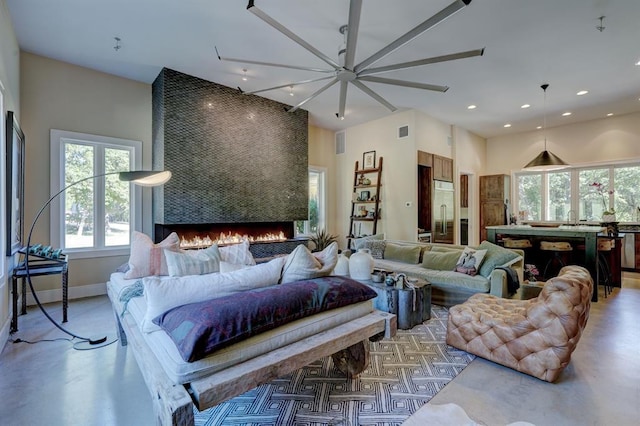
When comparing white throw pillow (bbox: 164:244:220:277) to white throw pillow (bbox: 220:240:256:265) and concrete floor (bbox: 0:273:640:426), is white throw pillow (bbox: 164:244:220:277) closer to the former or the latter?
white throw pillow (bbox: 220:240:256:265)

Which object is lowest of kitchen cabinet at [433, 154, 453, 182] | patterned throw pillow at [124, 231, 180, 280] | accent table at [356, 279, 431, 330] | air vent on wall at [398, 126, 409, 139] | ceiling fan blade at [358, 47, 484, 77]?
accent table at [356, 279, 431, 330]

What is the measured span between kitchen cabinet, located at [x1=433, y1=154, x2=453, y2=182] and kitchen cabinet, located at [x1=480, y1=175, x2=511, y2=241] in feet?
5.40

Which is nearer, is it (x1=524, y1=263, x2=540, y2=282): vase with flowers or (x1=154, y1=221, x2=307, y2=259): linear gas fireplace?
(x1=524, y1=263, x2=540, y2=282): vase with flowers

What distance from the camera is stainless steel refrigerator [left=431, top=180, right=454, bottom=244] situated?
6582mm

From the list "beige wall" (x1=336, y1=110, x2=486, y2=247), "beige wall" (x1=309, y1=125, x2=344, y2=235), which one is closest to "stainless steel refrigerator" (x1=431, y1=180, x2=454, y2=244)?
"beige wall" (x1=336, y1=110, x2=486, y2=247)

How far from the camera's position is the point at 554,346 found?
2146 mm

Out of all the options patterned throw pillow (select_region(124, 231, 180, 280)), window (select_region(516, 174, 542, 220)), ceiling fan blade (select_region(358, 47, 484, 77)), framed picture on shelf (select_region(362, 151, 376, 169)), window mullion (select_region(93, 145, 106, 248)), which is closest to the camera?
ceiling fan blade (select_region(358, 47, 484, 77))

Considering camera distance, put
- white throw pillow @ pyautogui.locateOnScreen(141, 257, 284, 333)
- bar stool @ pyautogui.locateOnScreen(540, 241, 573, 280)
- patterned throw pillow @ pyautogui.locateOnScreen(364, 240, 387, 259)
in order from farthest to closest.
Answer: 1. patterned throw pillow @ pyautogui.locateOnScreen(364, 240, 387, 259)
2. bar stool @ pyautogui.locateOnScreen(540, 241, 573, 280)
3. white throw pillow @ pyautogui.locateOnScreen(141, 257, 284, 333)

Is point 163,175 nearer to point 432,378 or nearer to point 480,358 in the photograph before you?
point 432,378

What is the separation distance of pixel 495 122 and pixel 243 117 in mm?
5930

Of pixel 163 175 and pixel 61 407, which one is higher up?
pixel 163 175

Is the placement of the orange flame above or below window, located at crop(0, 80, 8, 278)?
below

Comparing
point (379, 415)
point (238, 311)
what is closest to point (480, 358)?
point (379, 415)

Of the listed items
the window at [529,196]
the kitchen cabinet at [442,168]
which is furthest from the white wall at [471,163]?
the window at [529,196]
